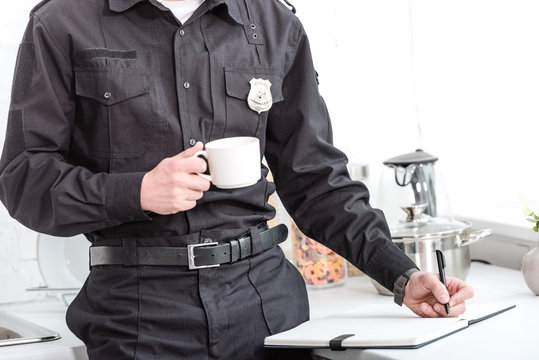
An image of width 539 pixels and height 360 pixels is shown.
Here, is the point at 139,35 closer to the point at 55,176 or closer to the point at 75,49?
the point at 75,49

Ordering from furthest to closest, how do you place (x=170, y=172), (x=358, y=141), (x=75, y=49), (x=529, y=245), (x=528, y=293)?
(x=358, y=141) → (x=529, y=245) → (x=528, y=293) → (x=75, y=49) → (x=170, y=172)

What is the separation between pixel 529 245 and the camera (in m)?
2.12

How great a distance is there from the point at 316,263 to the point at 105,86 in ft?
2.82

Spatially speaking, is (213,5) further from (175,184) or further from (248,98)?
(175,184)

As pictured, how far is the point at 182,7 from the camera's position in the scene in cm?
155

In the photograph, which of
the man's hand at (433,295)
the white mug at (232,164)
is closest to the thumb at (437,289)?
the man's hand at (433,295)

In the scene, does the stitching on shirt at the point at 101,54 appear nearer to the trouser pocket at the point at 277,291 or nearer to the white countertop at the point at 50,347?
the trouser pocket at the point at 277,291

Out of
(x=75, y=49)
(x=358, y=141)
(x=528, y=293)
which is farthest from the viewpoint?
(x=358, y=141)

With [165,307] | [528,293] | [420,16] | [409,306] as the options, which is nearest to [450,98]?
[420,16]

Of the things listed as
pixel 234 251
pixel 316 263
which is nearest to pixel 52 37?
pixel 234 251

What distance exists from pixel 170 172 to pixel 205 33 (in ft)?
1.06

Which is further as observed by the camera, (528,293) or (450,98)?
(450,98)

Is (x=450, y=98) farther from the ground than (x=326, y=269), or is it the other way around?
(x=450, y=98)

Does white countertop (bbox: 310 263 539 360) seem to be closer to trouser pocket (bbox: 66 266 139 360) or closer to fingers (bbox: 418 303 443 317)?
fingers (bbox: 418 303 443 317)
